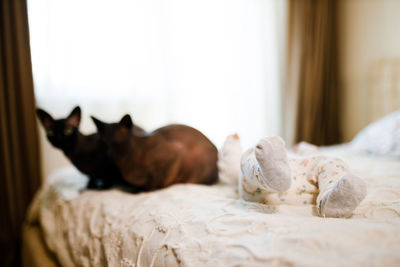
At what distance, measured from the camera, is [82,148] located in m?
0.99

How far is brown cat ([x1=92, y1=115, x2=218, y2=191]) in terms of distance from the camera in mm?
897

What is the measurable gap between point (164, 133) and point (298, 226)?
2.08ft

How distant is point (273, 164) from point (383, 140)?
3.78ft

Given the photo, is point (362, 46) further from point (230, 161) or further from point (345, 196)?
point (345, 196)

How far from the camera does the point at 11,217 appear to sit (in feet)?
5.06

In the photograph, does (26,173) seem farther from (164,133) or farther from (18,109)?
(164,133)

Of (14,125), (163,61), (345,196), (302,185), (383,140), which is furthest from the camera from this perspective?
(163,61)

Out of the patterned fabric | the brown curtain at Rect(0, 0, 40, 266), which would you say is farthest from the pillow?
the brown curtain at Rect(0, 0, 40, 266)

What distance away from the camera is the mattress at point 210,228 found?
0.42 m

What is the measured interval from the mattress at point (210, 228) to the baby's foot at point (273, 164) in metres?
0.07

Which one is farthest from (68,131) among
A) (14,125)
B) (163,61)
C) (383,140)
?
(383,140)

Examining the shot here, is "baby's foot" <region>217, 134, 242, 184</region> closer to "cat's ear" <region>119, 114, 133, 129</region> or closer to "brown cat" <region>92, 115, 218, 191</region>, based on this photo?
"brown cat" <region>92, 115, 218, 191</region>

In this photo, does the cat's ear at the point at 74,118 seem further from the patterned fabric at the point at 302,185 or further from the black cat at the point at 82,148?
the patterned fabric at the point at 302,185

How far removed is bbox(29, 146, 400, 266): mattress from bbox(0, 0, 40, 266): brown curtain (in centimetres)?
62
